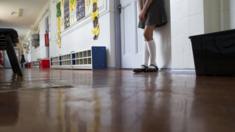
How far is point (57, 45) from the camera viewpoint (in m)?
11.3

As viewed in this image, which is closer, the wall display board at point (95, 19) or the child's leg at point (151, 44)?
the child's leg at point (151, 44)

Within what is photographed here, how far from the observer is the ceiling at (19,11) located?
40.0 feet

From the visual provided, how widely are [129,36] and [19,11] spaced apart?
967cm

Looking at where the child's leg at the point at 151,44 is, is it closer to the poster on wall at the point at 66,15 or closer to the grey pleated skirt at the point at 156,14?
the grey pleated skirt at the point at 156,14

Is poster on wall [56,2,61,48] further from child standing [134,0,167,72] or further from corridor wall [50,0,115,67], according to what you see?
child standing [134,0,167,72]

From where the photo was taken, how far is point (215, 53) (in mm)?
2480

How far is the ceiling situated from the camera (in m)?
12.2

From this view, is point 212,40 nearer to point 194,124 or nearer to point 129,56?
point 194,124

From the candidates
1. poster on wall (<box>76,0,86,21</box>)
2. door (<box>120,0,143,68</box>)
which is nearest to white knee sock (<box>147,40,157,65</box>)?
door (<box>120,0,143,68</box>)

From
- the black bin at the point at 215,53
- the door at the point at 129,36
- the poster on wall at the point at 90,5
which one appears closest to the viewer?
the black bin at the point at 215,53

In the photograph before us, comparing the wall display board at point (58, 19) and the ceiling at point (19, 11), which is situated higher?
the ceiling at point (19, 11)

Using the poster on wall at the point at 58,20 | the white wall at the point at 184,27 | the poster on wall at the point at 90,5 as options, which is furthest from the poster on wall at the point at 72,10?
the white wall at the point at 184,27

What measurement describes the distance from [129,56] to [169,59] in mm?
1475

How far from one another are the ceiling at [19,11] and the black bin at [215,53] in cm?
1034
